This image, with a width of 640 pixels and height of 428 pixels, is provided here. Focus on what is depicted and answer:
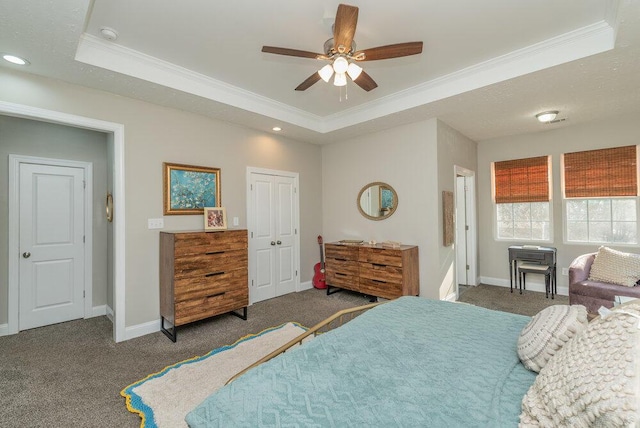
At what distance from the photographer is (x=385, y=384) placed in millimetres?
1173

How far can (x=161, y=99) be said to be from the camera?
3.27 m

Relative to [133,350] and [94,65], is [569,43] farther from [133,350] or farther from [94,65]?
[133,350]

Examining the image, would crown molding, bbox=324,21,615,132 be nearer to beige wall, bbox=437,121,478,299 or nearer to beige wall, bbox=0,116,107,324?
beige wall, bbox=437,121,478,299

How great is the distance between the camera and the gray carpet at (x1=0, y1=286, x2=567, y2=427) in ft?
6.43

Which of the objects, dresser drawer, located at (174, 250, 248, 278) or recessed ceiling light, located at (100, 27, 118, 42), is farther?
dresser drawer, located at (174, 250, 248, 278)

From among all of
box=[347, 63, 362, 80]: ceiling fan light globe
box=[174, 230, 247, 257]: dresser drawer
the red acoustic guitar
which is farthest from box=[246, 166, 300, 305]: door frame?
box=[347, 63, 362, 80]: ceiling fan light globe

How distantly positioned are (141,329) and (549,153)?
20.1ft

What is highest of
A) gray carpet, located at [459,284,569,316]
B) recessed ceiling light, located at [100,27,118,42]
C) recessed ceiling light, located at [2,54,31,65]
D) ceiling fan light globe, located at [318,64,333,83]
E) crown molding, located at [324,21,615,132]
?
recessed ceiling light, located at [100,27,118,42]

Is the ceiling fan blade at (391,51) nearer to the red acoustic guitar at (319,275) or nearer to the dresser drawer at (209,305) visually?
the dresser drawer at (209,305)

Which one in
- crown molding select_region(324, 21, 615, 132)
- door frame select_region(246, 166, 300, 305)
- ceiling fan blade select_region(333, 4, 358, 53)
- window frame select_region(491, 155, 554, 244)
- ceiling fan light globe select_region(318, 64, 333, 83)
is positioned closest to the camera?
ceiling fan blade select_region(333, 4, 358, 53)

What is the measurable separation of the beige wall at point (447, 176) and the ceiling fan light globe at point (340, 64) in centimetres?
230

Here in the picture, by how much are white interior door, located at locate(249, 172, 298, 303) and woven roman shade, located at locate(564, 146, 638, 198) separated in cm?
427

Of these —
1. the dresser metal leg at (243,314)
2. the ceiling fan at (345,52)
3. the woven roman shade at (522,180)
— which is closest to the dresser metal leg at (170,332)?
the dresser metal leg at (243,314)

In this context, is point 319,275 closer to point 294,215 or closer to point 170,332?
point 294,215
